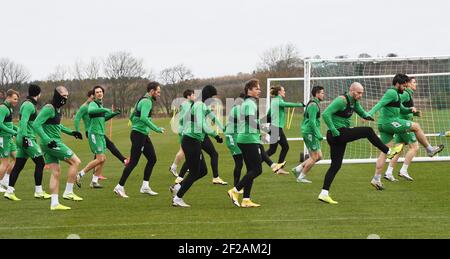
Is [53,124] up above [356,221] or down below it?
above

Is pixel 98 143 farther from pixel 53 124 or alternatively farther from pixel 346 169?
pixel 346 169

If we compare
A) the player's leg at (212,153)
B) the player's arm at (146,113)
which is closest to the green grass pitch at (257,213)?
the player's leg at (212,153)

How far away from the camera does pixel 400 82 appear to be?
47.9 ft

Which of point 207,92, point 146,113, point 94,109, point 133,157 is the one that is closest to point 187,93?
point 94,109

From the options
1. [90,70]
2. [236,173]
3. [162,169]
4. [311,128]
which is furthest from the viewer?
[90,70]

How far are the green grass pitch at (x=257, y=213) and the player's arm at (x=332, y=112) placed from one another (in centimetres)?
133

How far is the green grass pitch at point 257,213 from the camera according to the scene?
10062 millimetres

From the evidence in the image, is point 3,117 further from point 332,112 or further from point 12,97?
point 332,112

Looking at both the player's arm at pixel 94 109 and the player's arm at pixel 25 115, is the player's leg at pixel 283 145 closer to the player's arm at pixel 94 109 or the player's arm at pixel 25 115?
the player's arm at pixel 94 109

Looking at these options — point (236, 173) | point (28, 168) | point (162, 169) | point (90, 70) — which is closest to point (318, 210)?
point (236, 173)

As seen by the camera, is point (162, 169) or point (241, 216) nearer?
point (241, 216)

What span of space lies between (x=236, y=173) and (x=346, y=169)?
5.20 metres
